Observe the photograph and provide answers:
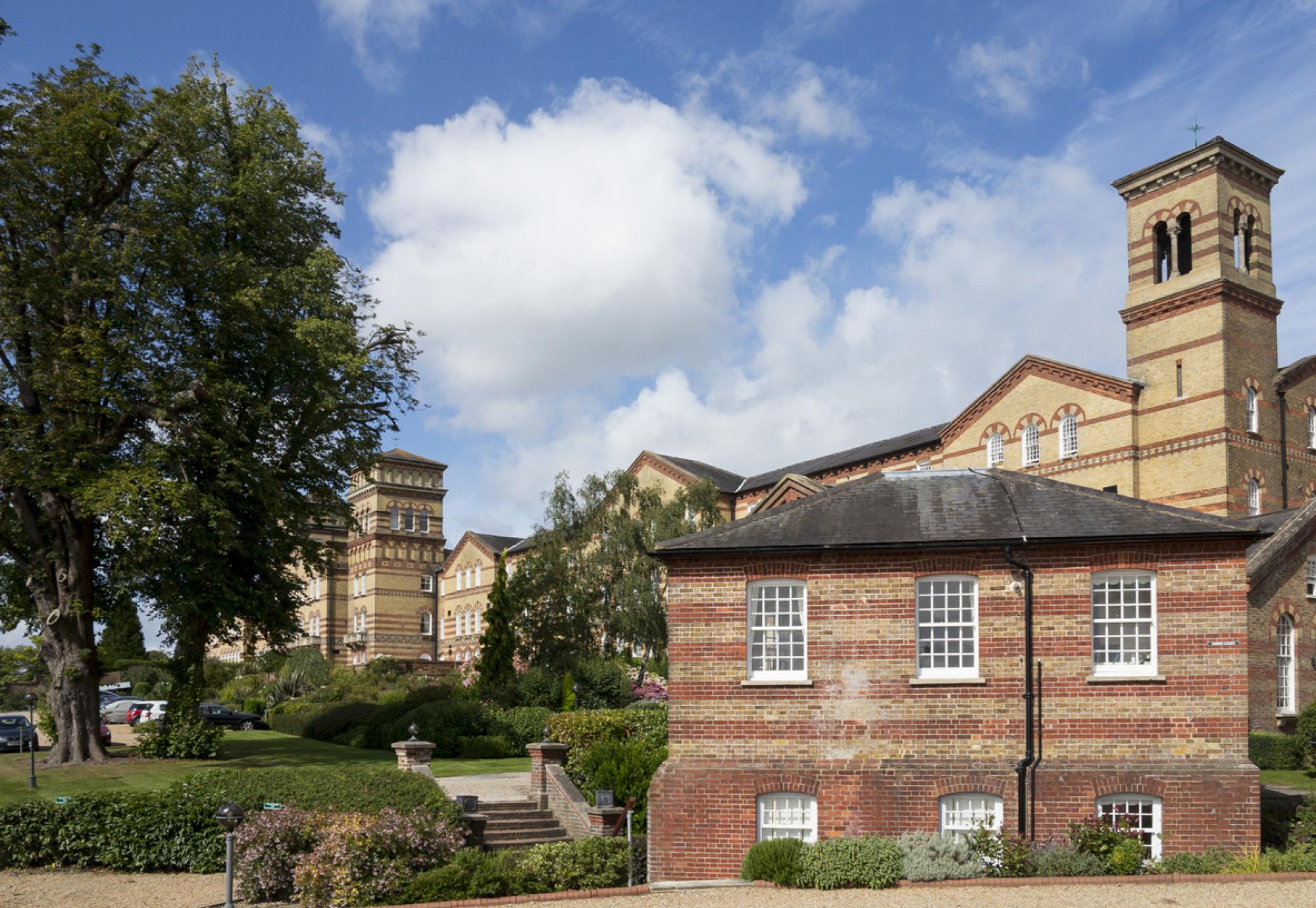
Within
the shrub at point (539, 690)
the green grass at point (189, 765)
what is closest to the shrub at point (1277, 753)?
the green grass at point (189, 765)

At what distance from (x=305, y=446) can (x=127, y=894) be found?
1652 cm

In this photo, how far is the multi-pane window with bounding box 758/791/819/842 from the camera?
778 inches

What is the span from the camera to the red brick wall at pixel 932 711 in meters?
19.1

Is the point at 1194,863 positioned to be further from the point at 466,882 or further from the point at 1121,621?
the point at 466,882

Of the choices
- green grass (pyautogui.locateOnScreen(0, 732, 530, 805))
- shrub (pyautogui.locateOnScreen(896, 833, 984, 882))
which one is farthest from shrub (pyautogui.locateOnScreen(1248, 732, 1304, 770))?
green grass (pyautogui.locateOnScreen(0, 732, 530, 805))

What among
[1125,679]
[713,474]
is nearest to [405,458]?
[713,474]

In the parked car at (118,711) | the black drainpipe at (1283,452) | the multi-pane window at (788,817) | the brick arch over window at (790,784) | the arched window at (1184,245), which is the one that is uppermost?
the arched window at (1184,245)

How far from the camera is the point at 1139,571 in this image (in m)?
19.5

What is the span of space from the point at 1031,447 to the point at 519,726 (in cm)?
2518

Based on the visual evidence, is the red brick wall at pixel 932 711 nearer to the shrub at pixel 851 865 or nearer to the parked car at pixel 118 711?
the shrub at pixel 851 865

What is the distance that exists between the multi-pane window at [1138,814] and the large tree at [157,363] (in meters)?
21.4

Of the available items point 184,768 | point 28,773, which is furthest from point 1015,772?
point 28,773

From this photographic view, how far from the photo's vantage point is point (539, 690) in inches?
1629

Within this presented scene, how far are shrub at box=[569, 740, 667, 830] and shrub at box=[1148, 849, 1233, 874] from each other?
10.5 meters
